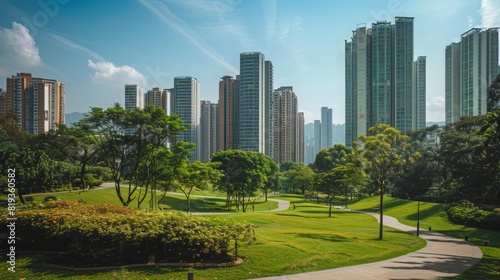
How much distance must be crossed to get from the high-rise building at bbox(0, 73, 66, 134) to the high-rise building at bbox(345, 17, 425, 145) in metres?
58.5

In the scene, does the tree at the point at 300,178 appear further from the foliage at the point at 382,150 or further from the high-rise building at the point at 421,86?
the foliage at the point at 382,150

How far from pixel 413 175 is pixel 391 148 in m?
35.6

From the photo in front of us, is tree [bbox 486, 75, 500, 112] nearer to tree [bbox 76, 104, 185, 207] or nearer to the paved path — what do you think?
the paved path

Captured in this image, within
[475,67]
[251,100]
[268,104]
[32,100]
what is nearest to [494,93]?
[475,67]

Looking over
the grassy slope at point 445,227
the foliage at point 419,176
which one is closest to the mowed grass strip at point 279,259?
the grassy slope at point 445,227

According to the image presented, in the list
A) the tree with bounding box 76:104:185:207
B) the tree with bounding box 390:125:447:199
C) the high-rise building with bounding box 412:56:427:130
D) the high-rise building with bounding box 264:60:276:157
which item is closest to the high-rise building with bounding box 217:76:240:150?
the high-rise building with bounding box 264:60:276:157

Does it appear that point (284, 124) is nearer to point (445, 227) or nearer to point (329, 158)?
point (329, 158)

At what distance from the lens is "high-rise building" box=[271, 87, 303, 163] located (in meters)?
105

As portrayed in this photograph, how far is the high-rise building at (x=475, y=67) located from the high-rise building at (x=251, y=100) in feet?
143

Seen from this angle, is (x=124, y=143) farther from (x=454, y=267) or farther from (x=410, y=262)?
(x=454, y=267)

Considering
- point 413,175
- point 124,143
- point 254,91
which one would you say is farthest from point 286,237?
point 254,91

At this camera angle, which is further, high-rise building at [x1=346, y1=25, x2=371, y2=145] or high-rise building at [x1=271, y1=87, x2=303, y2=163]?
high-rise building at [x1=271, y1=87, x2=303, y2=163]

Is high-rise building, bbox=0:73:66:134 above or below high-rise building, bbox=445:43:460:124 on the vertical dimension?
below

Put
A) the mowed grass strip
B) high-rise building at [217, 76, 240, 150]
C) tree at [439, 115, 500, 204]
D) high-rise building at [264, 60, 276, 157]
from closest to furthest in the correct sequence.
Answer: the mowed grass strip < tree at [439, 115, 500, 204] < high-rise building at [217, 76, 240, 150] < high-rise building at [264, 60, 276, 157]
